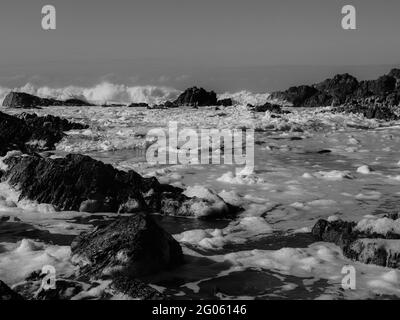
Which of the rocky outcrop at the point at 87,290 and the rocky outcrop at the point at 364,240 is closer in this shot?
the rocky outcrop at the point at 87,290

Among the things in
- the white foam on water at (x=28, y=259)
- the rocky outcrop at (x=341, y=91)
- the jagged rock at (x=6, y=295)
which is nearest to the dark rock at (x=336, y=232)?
the white foam on water at (x=28, y=259)

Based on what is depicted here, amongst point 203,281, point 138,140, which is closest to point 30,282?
point 203,281

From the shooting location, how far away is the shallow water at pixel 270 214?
8.05 m

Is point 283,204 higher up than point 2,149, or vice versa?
point 2,149

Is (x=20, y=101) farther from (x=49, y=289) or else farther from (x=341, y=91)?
(x=49, y=289)

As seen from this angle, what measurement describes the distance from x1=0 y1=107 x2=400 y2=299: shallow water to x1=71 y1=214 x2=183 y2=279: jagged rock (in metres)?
0.25

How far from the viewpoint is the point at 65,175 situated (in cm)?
1304

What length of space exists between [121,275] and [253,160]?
12159 millimetres

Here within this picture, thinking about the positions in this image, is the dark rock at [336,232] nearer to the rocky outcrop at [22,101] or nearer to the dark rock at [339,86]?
the dark rock at [339,86]

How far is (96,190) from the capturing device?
41.8 ft

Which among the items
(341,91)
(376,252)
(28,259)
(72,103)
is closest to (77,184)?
(28,259)

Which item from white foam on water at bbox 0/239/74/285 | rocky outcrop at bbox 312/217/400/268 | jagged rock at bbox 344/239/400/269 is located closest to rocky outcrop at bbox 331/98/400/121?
rocky outcrop at bbox 312/217/400/268

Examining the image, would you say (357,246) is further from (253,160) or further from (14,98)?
(14,98)

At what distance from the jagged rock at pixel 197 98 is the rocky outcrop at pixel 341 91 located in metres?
6.51
